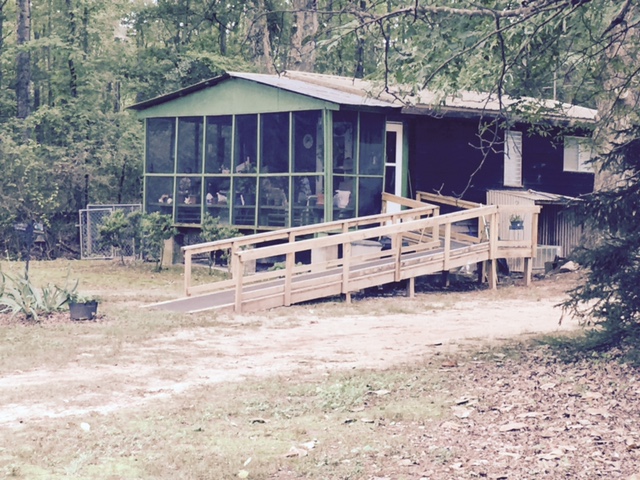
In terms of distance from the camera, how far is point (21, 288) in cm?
1370

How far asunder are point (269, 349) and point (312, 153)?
9106 millimetres

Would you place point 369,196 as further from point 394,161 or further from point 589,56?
point 589,56

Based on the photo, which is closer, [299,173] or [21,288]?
[21,288]

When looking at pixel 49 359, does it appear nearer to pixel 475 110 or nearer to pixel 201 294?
pixel 201 294

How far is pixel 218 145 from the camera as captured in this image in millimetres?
22141

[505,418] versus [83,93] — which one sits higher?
[83,93]

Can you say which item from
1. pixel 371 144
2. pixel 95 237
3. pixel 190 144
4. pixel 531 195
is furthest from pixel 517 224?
pixel 95 237

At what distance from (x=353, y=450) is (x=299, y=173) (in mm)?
13900

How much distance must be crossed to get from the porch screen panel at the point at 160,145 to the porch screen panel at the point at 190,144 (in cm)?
27

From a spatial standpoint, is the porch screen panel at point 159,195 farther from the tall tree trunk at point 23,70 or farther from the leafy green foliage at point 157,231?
the tall tree trunk at point 23,70

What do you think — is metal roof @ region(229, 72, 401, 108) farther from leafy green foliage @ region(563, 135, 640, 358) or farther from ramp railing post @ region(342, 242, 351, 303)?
leafy green foliage @ region(563, 135, 640, 358)

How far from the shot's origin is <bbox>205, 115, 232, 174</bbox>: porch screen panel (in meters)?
21.9

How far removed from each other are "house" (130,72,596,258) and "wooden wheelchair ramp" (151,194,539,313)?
1031mm

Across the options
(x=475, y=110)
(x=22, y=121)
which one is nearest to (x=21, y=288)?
(x=475, y=110)
